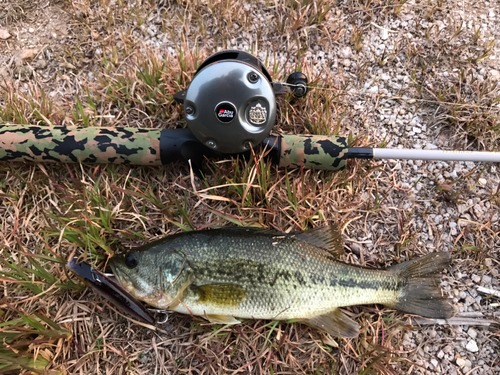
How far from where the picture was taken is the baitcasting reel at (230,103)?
8.49 ft

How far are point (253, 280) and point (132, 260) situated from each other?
970 mm

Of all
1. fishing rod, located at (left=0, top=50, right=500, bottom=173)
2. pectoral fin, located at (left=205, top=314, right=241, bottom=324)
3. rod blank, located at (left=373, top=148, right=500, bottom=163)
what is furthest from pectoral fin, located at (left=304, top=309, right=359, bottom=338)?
rod blank, located at (left=373, top=148, right=500, bottom=163)

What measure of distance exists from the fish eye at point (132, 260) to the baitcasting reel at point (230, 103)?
3.49ft

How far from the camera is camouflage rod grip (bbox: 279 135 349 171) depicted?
2957mm

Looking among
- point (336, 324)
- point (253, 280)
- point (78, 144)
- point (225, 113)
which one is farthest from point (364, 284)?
point (78, 144)

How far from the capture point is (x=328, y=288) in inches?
108

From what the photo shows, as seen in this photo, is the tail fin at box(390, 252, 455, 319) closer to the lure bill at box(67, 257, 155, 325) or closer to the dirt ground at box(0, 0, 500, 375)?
the dirt ground at box(0, 0, 500, 375)

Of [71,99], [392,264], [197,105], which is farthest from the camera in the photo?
[71,99]

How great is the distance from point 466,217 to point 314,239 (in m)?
1.65

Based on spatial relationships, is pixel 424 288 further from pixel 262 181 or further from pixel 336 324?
pixel 262 181

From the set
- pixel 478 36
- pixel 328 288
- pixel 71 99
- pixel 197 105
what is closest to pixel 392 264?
pixel 328 288

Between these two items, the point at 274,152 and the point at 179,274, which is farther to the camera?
the point at 274,152

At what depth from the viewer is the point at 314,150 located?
2.96 metres

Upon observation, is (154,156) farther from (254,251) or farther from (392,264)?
(392,264)
